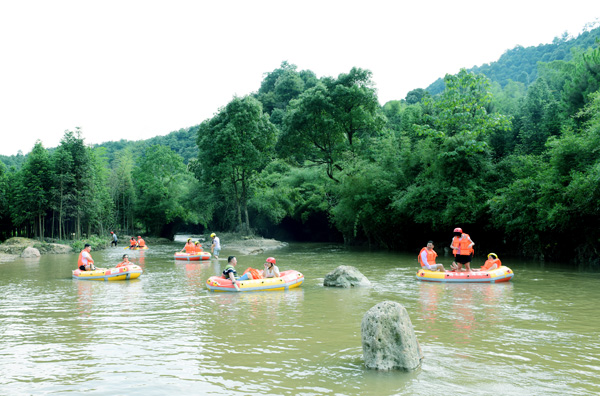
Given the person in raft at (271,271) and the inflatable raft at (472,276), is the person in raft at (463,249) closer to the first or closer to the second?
the inflatable raft at (472,276)

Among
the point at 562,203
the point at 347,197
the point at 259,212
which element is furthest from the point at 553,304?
the point at 259,212

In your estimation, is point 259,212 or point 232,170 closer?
point 232,170

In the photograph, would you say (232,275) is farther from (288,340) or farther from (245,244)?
(245,244)

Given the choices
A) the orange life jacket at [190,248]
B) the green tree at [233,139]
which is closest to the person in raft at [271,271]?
the orange life jacket at [190,248]

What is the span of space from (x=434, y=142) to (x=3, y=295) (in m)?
21.6

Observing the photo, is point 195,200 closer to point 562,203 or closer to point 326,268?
point 326,268

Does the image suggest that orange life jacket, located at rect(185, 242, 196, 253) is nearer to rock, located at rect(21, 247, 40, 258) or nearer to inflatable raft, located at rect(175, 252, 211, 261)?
inflatable raft, located at rect(175, 252, 211, 261)

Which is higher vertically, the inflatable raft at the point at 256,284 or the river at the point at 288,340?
the inflatable raft at the point at 256,284

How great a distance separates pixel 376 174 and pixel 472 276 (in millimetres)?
14333

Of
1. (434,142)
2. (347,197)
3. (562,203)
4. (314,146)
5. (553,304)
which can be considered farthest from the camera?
(314,146)

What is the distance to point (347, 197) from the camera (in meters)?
30.7

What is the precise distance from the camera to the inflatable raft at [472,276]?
1517 centimetres

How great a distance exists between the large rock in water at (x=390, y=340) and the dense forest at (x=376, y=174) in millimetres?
13083

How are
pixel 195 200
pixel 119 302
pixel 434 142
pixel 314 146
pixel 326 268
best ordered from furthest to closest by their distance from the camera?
pixel 195 200, pixel 314 146, pixel 434 142, pixel 326 268, pixel 119 302
